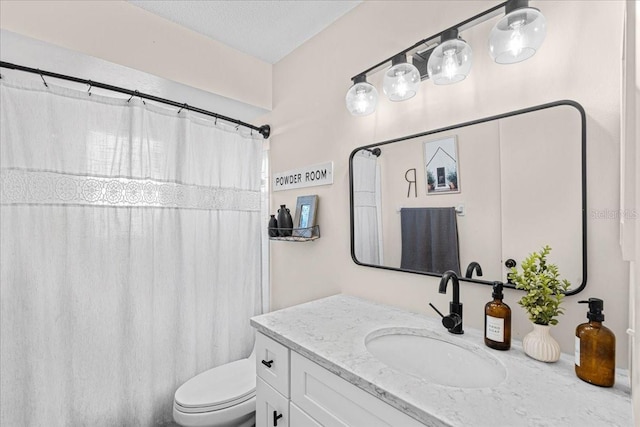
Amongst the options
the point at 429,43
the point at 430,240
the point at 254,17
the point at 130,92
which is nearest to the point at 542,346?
the point at 430,240

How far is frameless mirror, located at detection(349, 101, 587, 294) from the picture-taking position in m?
0.88

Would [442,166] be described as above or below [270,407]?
above

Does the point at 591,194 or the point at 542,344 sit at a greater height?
the point at 591,194

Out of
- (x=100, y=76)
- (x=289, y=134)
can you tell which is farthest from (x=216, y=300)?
(x=100, y=76)

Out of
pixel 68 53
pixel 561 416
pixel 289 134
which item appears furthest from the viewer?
pixel 289 134

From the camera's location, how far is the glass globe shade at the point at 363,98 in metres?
1.33

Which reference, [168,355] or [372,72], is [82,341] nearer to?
[168,355]

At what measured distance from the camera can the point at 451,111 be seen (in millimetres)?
1143

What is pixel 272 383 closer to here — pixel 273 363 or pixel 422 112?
pixel 273 363

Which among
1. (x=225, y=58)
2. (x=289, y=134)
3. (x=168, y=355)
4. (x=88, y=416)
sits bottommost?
(x=88, y=416)

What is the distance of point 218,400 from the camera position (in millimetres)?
1355

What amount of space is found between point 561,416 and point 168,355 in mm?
1729

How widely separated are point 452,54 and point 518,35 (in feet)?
0.65

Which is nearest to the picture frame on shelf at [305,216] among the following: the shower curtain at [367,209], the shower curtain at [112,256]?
the shower curtain at [367,209]
